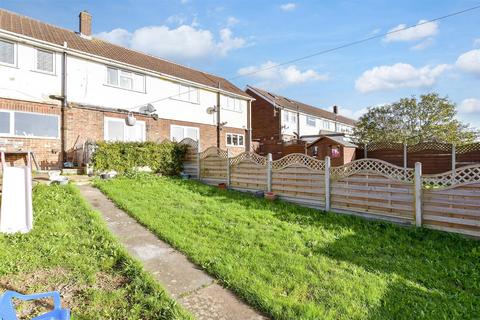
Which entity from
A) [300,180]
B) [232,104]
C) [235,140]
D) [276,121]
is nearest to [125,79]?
[232,104]

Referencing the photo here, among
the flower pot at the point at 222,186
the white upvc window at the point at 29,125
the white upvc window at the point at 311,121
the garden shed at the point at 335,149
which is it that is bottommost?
the flower pot at the point at 222,186

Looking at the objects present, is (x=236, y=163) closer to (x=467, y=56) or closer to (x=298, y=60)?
(x=298, y=60)

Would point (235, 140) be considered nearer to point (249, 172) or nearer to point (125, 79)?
point (125, 79)

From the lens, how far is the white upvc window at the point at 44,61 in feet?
43.2

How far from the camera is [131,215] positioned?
7.03 m

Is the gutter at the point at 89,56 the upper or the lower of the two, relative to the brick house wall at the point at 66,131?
upper

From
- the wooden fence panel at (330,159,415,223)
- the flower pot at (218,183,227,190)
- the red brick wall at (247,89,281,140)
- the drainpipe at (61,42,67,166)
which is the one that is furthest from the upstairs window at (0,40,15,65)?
the red brick wall at (247,89,281,140)

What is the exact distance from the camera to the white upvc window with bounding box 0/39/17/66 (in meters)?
12.2

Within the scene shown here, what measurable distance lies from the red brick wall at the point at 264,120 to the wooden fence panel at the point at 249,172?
1975 cm

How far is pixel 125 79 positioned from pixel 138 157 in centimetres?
631

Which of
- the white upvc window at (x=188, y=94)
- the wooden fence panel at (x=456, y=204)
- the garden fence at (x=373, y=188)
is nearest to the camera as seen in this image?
the wooden fence panel at (x=456, y=204)

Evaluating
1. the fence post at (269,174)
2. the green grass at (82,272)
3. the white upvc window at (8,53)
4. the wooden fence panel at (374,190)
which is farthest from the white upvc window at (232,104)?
the green grass at (82,272)

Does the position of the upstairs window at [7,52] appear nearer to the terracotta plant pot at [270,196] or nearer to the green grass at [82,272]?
the green grass at [82,272]

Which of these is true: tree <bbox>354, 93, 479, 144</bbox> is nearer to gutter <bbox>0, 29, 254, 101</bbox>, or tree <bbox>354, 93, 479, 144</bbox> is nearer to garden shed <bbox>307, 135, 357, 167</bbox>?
garden shed <bbox>307, 135, 357, 167</bbox>
